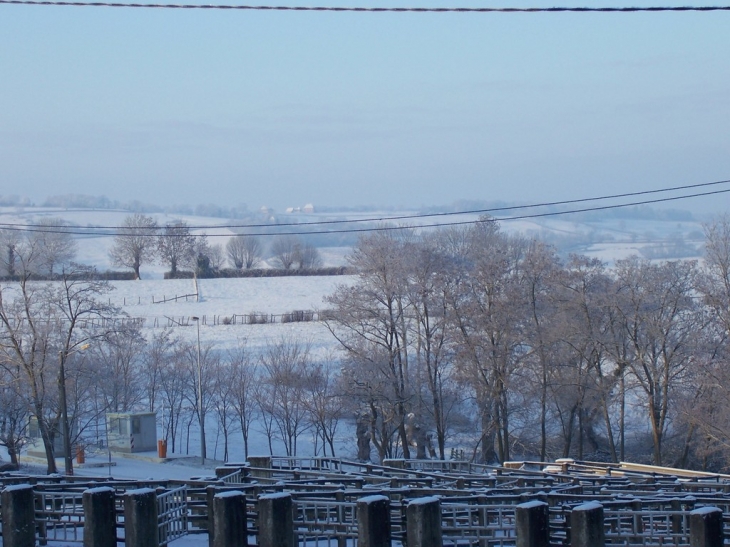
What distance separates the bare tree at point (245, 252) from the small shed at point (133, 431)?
57.4 m

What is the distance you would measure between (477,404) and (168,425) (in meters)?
20.7

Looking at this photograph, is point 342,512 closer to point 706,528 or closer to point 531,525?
point 531,525

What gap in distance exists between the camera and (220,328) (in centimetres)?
6656

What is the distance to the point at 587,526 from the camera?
32.7ft

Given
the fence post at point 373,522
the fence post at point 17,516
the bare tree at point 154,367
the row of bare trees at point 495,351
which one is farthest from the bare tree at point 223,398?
the fence post at point 373,522

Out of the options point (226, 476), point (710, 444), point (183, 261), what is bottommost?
point (710, 444)

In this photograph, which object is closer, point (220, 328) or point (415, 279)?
point (415, 279)

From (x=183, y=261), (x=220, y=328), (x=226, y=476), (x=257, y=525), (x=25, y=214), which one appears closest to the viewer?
(x=257, y=525)

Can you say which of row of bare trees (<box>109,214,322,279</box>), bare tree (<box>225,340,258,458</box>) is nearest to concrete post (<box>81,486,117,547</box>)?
bare tree (<box>225,340,258,458</box>)

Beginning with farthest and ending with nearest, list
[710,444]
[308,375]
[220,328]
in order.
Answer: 1. [220,328]
2. [308,375]
3. [710,444]

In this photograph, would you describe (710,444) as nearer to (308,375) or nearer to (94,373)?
(308,375)

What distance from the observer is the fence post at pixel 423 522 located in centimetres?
1012

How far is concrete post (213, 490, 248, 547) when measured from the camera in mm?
10336

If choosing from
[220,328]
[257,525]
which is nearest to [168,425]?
[220,328]
